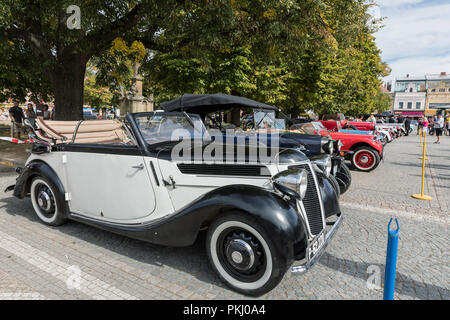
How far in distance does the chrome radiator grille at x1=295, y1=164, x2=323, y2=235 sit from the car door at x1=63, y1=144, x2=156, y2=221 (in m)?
1.52

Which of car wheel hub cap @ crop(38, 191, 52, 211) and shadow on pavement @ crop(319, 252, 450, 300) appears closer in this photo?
shadow on pavement @ crop(319, 252, 450, 300)

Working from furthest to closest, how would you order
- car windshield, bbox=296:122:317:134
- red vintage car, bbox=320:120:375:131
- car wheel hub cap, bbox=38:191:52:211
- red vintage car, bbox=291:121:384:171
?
1. red vintage car, bbox=320:120:375:131
2. red vintage car, bbox=291:121:384:171
3. car windshield, bbox=296:122:317:134
4. car wheel hub cap, bbox=38:191:52:211

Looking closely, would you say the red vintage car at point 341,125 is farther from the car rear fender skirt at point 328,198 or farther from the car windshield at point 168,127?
the car windshield at point 168,127

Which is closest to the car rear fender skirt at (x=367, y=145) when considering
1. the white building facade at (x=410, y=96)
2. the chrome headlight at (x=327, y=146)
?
the chrome headlight at (x=327, y=146)

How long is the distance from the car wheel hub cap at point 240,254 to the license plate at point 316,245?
0.46m

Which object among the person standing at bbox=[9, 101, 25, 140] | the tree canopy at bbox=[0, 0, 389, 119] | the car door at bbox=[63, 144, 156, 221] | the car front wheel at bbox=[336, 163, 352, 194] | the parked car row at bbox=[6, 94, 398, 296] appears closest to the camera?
the parked car row at bbox=[6, 94, 398, 296]

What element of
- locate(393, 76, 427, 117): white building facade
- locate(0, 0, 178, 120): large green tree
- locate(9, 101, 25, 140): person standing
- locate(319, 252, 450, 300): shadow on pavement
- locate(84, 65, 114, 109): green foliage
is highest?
locate(393, 76, 427, 117): white building facade

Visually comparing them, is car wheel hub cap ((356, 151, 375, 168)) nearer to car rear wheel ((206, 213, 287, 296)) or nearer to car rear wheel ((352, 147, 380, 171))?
car rear wheel ((352, 147, 380, 171))

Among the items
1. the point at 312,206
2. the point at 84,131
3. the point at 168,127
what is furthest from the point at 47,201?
the point at 312,206

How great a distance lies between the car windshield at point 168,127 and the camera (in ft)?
10.7

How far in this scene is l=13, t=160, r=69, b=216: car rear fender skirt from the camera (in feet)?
12.2

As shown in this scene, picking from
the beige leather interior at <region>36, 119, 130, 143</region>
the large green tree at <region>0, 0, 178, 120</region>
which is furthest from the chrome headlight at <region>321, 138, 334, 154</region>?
the large green tree at <region>0, 0, 178, 120</region>
